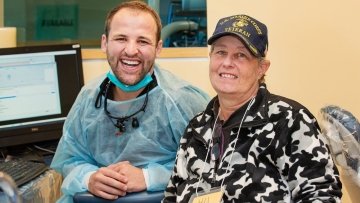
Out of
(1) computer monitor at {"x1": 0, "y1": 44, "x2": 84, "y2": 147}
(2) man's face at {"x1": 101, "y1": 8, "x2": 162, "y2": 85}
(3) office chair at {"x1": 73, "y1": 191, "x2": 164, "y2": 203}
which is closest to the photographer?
(3) office chair at {"x1": 73, "y1": 191, "x2": 164, "y2": 203}

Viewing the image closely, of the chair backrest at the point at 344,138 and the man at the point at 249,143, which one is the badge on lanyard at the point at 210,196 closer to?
the man at the point at 249,143

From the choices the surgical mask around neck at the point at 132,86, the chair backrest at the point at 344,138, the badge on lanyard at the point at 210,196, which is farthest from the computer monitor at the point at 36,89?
the chair backrest at the point at 344,138

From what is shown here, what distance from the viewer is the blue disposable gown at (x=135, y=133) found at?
1779mm

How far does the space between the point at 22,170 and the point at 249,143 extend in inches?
33.5

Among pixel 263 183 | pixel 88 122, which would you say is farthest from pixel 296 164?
pixel 88 122

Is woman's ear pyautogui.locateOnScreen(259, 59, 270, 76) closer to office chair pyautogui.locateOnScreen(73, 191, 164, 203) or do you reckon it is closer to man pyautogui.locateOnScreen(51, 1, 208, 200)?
man pyautogui.locateOnScreen(51, 1, 208, 200)

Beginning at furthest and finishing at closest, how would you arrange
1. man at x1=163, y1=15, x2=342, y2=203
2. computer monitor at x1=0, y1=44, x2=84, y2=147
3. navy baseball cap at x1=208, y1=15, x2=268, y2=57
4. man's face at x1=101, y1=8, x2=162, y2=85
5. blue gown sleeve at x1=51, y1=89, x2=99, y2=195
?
computer monitor at x1=0, y1=44, x2=84, y2=147 < blue gown sleeve at x1=51, y1=89, x2=99, y2=195 < man's face at x1=101, y1=8, x2=162, y2=85 < navy baseball cap at x1=208, y1=15, x2=268, y2=57 < man at x1=163, y1=15, x2=342, y2=203

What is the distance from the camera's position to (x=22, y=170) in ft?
5.56

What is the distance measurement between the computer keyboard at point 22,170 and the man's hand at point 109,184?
8.7 inches

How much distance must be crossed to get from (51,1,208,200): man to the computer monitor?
374 millimetres

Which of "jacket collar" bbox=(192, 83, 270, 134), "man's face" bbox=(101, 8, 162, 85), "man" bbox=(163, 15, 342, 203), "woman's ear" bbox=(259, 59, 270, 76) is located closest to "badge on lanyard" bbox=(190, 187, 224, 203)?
"man" bbox=(163, 15, 342, 203)

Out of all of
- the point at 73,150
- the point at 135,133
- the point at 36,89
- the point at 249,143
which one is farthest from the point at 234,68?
the point at 36,89

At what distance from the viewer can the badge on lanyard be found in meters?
1.41

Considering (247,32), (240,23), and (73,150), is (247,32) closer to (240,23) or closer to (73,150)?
(240,23)
